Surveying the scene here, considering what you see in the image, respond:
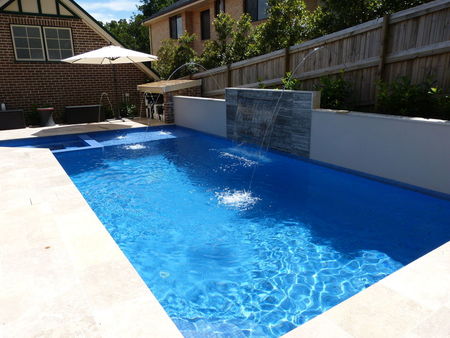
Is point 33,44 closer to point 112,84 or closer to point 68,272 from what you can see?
point 112,84

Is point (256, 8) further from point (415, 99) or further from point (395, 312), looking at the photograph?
point (395, 312)

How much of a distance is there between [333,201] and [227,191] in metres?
1.93

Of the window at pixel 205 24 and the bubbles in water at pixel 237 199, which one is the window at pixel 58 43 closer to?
the window at pixel 205 24

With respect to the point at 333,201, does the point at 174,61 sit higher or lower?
higher

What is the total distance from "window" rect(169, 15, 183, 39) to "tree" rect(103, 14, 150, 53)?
1527 cm

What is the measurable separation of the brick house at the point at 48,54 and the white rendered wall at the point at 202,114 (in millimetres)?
4449

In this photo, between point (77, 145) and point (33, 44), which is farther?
point (33, 44)

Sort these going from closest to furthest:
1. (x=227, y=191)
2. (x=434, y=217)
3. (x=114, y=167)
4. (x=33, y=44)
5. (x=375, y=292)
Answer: (x=375, y=292), (x=434, y=217), (x=227, y=191), (x=114, y=167), (x=33, y=44)

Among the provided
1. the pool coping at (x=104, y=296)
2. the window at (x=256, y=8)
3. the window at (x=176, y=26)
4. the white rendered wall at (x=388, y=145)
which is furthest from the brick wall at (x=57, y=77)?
the pool coping at (x=104, y=296)

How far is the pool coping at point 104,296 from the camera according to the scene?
8.02 feet

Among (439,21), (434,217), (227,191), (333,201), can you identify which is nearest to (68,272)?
(227,191)

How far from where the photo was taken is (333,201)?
5.90m

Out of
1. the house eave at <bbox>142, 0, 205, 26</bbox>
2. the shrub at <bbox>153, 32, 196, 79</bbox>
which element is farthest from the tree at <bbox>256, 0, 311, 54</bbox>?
the house eave at <bbox>142, 0, 205, 26</bbox>

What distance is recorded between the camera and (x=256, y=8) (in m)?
16.1
